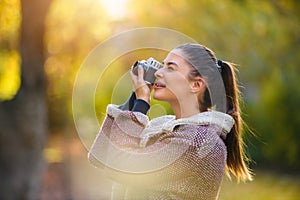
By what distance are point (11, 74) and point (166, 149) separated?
614 cm

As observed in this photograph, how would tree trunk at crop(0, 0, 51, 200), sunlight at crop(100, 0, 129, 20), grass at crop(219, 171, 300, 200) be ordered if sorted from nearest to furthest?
1. tree trunk at crop(0, 0, 51, 200)
2. sunlight at crop(100, 0, 129, 20)
3. grass at crop(219, 171, 300, 200)

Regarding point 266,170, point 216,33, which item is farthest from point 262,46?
point 266,170

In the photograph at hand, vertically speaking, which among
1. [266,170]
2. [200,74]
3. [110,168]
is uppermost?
[200,74]

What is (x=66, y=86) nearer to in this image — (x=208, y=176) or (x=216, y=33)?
(x=216, y=33)

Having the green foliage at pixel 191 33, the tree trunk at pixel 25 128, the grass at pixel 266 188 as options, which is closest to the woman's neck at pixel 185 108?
the green foliage at pixel 191 33

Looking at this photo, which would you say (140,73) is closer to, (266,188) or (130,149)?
(130,149)

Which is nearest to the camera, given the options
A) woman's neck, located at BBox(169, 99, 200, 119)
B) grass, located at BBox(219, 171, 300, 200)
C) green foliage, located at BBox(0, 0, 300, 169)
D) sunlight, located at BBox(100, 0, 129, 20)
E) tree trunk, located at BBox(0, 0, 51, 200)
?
woman's neck, located at BBox(169, 99, 200, 119)

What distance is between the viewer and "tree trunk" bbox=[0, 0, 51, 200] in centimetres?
632

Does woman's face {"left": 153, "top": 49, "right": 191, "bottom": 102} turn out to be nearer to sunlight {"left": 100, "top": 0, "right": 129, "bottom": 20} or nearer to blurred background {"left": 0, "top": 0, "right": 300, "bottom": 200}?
blurred background {"left": 0, "top": 0, "right": 300, "bottom": 200}

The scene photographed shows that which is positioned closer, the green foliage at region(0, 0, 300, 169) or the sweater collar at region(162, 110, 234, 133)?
the sweater collar at region(162, 110, 234, 133)

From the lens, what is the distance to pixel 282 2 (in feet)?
22.1

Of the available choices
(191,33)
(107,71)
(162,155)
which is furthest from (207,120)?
(107,71)

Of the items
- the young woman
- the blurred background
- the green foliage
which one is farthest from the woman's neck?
the green foliage

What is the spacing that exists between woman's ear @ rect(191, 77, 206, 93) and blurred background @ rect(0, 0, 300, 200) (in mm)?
2244
